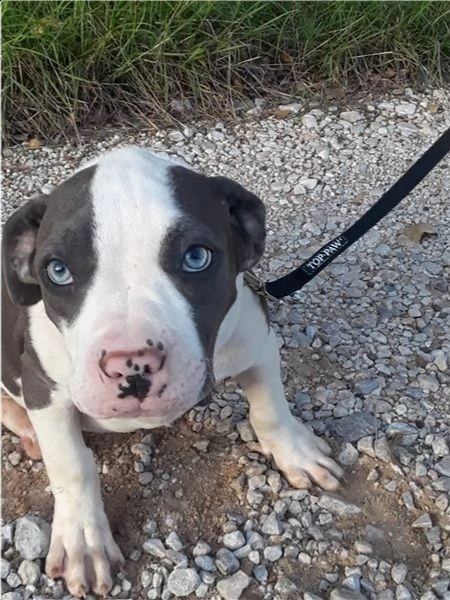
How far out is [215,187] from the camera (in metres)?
2.55

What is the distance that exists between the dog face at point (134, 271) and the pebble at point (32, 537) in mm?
728

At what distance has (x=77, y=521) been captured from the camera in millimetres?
2949

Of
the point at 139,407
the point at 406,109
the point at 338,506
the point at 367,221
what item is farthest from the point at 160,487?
the point at 406,109

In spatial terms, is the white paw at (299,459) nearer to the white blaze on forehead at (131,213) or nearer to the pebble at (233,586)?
the pebble at (233,586)

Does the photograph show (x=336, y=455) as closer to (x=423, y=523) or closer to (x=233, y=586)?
(x=423, y=523)

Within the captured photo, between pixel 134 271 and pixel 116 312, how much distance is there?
118 millimetres

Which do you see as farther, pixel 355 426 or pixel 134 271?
pixel 355 426

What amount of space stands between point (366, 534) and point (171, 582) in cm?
62

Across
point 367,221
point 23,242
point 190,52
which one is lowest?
point 190,52

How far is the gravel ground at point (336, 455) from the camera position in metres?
2.96

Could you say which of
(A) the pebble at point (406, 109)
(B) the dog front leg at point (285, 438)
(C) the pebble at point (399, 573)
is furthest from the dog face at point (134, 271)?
(A) the pebble at point (406, 109)

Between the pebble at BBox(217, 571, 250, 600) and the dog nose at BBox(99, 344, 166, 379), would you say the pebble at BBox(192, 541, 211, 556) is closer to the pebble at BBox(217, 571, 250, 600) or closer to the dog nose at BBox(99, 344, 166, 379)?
the pebble at BBox(217, 571, 250, 600)

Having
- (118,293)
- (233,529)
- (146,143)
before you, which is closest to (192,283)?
(118,293)

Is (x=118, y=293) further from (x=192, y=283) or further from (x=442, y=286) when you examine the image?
(x=442, y=286)
